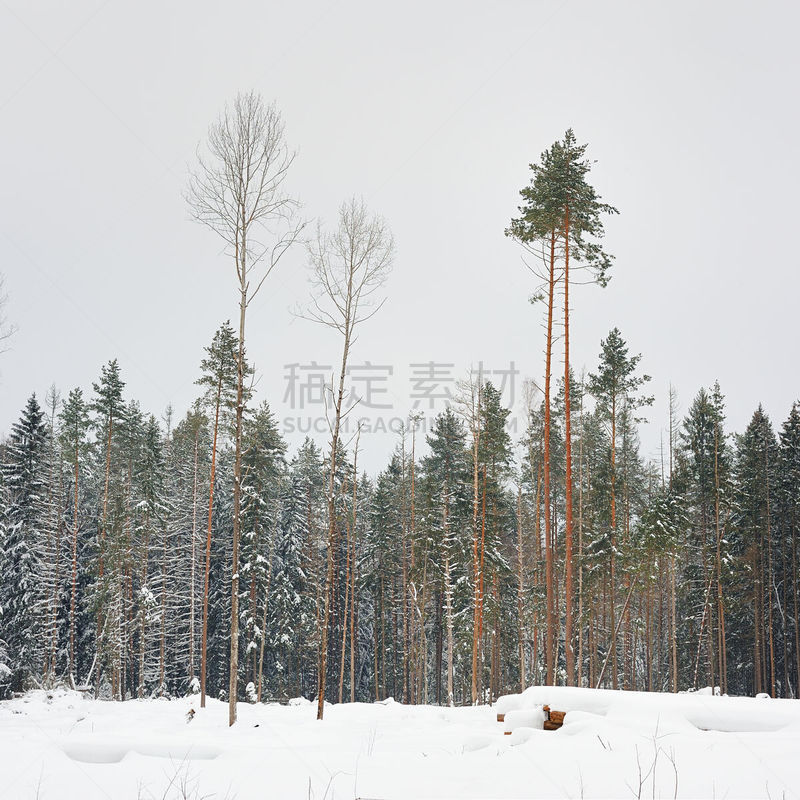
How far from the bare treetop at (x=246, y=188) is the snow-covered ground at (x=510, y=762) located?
35.1ft

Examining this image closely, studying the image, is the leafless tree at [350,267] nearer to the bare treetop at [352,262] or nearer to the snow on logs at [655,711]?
the bare treetop at [352,262]

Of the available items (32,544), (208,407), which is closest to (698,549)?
(208,407)

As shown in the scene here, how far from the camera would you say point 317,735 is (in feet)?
32.6

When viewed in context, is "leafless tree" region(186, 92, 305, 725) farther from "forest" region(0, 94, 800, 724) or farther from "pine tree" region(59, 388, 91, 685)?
"pine tree" region(59, 388, 91, 685)

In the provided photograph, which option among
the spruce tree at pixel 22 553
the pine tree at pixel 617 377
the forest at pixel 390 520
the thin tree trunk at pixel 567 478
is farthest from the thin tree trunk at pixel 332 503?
the spruce tree at pixel 22 553

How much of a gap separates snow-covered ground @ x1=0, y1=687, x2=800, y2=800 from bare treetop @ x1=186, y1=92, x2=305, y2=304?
1070cm

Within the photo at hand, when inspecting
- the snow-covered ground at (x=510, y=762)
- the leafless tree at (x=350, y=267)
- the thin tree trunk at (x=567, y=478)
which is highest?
the leafless tree at (x=350, y=267)

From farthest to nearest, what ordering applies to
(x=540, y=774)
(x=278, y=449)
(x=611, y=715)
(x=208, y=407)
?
(x=278, y=449), (x=208, y=407), (x=611, y=715), (x=540, y=774)

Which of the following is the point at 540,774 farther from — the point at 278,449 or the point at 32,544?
the point at 32,544

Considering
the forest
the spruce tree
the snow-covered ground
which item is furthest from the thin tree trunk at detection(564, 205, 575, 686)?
the spruce tree

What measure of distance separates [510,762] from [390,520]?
28207mm

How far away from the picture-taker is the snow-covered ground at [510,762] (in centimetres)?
484

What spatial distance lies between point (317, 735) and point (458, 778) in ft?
16.6

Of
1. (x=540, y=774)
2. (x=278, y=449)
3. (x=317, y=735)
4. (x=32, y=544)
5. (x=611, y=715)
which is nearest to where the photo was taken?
(x=540, y=774)
